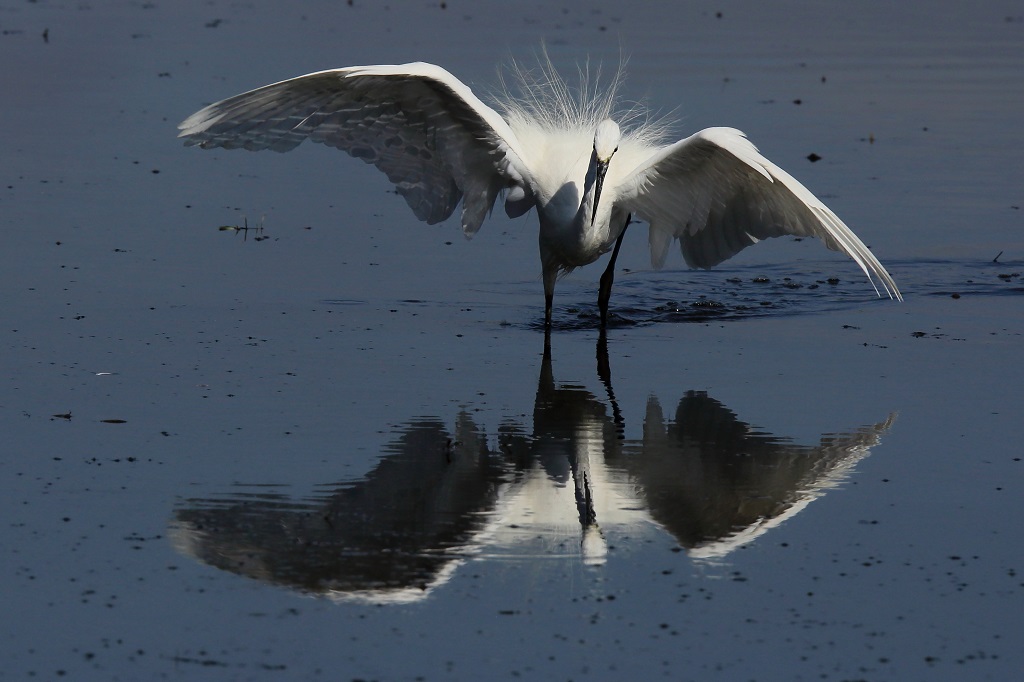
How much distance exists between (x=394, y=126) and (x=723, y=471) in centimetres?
352

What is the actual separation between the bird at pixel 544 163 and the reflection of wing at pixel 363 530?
2631 millimetres

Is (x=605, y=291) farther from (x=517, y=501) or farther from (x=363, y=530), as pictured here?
(x=363, y=530)

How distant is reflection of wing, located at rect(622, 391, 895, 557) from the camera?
244 inches

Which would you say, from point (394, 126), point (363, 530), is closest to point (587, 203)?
point (394, 126)

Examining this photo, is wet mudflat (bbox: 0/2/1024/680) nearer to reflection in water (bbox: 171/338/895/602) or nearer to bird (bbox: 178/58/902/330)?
reflection in water (bbox: 171/338/895/602)

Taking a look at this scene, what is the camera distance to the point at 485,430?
7.34 meters

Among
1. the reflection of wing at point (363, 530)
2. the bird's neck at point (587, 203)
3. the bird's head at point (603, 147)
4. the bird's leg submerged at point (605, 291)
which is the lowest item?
the reflection of wing at point (363, 530)

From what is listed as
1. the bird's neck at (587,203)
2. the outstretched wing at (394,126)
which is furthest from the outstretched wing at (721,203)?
the outstretched wing at (394,126)

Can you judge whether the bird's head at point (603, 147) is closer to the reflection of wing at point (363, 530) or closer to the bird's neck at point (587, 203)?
the bird's neck at point (587, 203)

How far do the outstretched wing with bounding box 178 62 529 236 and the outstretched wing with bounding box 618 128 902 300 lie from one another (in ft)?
2.64

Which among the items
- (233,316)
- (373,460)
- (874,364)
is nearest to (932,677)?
(373,460)

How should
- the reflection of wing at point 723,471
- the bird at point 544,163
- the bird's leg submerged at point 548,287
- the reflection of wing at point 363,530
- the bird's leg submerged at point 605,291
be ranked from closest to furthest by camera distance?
the reflection of wing at point 363,530 < the reflection of wing at point 723,471 < the bird at point 544,163 < the bird's leg submerged at point 548,287 < the bird's leg submerged at point 605,291

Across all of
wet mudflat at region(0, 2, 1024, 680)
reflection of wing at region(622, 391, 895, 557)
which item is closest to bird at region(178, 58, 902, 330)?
wet mudflat at region(0, 2, 1024, 680)

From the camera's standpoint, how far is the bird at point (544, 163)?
28.8 feet
